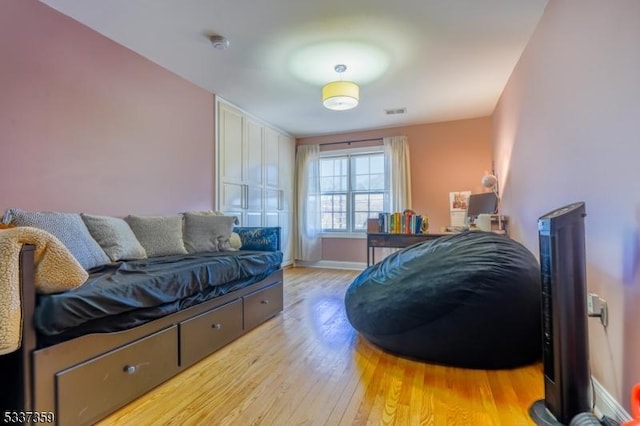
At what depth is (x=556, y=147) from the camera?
77.2 inches

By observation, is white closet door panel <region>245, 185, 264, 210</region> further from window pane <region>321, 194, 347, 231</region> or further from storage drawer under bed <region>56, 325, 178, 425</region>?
storage drawer under bed <region>56, 325, 178, 425</region>

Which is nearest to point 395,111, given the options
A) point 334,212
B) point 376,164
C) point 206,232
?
point 376,164

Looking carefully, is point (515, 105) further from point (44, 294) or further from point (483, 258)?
point (44, 294)

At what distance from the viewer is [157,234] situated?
254 centimetres

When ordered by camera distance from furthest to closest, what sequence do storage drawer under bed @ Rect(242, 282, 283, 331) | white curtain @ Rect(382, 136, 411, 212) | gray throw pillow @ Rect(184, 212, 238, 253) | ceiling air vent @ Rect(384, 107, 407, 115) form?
white curtain @ Rect(382, 136, 411, 212), ceiling air vent @ Rect(384, 107, 407, 115), gray throw pillow @ Rect(184, 212, 238, 253), storage drawer under bed @ Rect(242, 282, 283, 331)

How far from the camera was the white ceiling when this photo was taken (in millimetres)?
2123

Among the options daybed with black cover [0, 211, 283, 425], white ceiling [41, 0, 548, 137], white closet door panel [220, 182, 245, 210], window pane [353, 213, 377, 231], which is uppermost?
white ceiling [41, 0, 548, 137]

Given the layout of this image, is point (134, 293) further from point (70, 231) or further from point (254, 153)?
point (254, 153)

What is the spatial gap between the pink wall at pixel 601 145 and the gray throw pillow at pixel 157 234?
2.77 metres

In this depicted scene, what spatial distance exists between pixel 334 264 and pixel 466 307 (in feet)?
12.3

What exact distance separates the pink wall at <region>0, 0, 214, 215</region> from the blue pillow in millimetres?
761

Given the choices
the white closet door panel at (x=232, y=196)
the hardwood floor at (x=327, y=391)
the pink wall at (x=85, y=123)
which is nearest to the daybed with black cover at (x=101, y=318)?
the hardwood floor at (x=327, y=391)

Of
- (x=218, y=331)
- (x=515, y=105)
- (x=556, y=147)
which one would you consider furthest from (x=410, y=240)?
(x=218, y=331)

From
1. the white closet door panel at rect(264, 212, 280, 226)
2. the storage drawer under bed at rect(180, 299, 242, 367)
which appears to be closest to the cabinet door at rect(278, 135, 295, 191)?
the white closet door panel at rect(264, 212, 280, 226)
